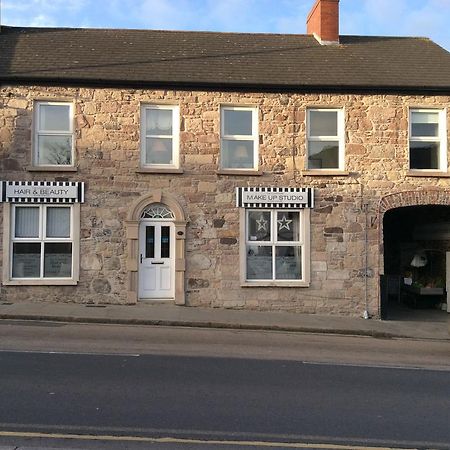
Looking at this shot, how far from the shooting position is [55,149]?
48.5ft

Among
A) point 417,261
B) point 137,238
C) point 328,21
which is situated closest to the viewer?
point 137,238

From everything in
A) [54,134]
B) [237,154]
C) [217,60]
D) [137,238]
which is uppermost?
[217,60]

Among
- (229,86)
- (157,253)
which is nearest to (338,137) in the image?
(229,86)

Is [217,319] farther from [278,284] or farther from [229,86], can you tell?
[229,86]

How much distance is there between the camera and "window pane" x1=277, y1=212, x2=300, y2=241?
598 inches

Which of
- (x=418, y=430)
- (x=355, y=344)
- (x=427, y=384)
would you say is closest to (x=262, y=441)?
(x=418, y=430)

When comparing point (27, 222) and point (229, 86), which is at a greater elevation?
point (229, 86)

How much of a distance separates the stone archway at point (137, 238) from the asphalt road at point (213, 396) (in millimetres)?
4310

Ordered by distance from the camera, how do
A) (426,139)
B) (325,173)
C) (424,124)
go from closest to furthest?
(325,173) → (426,139) → (424,124)

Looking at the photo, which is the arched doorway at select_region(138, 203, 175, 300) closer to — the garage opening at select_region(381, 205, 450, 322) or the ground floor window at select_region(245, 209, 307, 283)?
the ground floor window at select_region(245, 209, 307, 283)

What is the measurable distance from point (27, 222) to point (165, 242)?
12.4ft

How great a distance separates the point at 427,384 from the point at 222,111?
9825mm

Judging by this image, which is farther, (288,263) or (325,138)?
(325,138)

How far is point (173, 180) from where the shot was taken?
1477 cm
